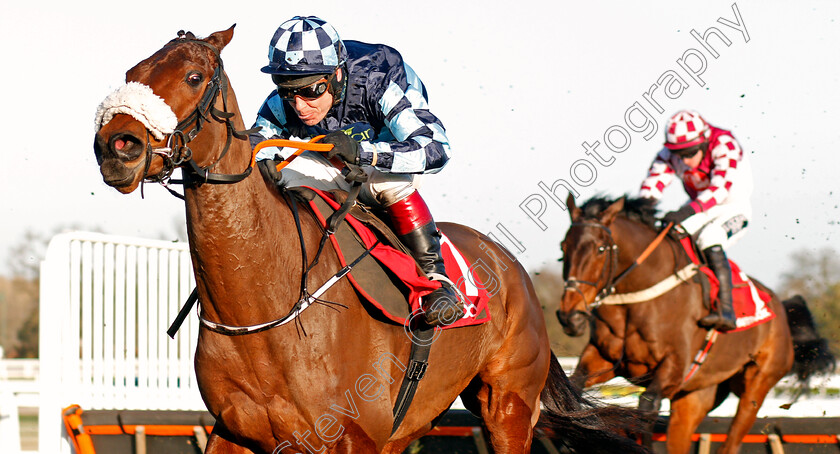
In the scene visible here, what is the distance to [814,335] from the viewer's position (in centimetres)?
780

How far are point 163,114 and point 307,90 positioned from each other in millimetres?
882

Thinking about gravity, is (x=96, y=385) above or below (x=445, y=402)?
below

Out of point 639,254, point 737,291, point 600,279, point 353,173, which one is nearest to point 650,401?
point 600,279

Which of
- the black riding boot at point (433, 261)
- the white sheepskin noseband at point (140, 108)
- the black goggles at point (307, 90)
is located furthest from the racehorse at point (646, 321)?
the white sheepskin noseband at point (140, 108)

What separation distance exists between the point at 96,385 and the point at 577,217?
3.75m

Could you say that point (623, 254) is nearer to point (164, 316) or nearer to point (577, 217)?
point (577, 217)

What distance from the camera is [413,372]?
3314 mm

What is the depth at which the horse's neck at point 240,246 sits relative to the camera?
104 inches

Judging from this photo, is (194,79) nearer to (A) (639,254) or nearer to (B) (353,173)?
(B) (353,173)

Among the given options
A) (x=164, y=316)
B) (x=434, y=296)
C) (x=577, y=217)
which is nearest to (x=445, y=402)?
(x=434, y=296)

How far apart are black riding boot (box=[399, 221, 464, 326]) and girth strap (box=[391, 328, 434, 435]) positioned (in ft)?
0.33

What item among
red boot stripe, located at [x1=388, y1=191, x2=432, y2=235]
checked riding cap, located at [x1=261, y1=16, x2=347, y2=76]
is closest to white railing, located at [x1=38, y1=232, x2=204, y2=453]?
red boot stripe, located at [x1=388, y1=191, x2=432, y2=235]

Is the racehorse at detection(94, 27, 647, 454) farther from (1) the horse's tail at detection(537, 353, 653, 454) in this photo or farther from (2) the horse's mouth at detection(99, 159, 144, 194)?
(1) the horse's tail at detection(537, 353, 653, 454)

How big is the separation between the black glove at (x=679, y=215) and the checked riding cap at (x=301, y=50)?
459cm
